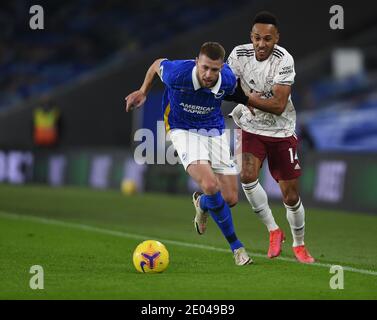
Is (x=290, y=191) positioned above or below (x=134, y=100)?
below

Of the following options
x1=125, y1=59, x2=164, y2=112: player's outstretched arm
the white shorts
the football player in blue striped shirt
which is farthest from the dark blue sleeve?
x1=125, y1=59, x2=164, y2=112: player's outstretched arm

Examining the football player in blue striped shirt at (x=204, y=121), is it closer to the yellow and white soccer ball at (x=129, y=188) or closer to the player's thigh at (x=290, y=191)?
the player's thigh at (x=290, y=191)

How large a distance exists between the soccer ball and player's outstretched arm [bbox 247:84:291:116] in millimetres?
1503

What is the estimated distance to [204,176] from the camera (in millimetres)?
8664

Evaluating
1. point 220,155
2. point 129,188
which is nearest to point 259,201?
point 220,155

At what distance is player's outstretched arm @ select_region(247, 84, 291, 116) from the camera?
28.4 feet

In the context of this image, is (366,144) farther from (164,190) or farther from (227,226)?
(227,226)

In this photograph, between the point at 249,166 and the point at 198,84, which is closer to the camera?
the point at 198,84

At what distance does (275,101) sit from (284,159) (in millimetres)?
694

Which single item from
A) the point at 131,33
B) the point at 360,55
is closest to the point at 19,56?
the point at 131,33

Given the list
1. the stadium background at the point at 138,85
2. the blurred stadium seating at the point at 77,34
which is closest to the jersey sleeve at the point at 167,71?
the stadium background at the point at 138,85

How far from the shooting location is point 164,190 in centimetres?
2088

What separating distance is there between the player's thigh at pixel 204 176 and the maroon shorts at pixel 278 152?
72 cm

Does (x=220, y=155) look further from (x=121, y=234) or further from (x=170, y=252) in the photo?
(x=121, y=234)
